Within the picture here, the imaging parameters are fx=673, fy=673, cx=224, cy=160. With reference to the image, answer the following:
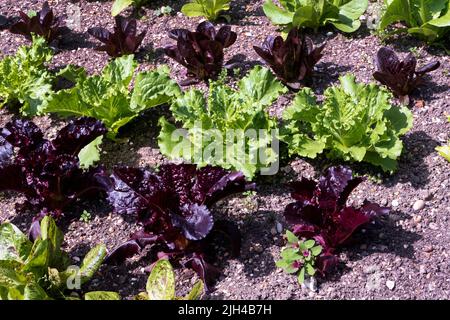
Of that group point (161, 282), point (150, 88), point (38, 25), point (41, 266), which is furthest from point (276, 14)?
point (41, 266)

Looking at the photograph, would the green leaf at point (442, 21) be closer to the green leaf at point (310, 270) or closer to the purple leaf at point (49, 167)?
the green leaf at point (310, 270)

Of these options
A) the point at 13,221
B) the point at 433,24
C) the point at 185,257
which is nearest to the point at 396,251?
the point at 185,257

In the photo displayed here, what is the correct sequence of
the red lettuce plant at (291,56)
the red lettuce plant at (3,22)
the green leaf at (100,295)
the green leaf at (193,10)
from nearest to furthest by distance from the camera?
the green leaf at (100,295), the red lettuce plant at (291,56), the green leaf at (193,10), the red lettuce plant at (3,22)

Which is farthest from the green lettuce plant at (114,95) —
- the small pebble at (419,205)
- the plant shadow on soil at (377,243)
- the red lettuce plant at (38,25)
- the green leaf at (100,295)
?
the small pebble at (419,205)

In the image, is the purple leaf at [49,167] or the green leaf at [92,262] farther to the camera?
the purple leaf at [49,167]

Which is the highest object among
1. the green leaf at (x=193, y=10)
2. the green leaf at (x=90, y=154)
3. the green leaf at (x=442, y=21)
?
the green leaf at (x=193, y=10)

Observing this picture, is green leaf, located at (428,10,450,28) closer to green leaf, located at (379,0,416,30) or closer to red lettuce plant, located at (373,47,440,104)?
green leaf, located at (379,0,416,30)
